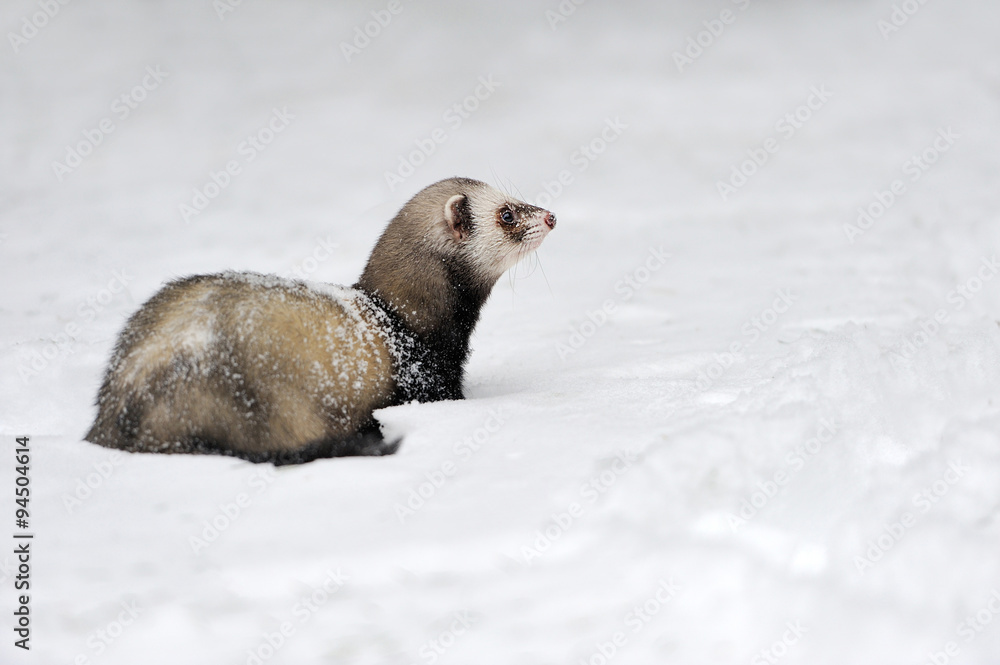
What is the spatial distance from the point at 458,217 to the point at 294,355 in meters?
0.99

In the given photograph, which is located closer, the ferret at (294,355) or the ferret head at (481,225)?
the ferret at (294,355)

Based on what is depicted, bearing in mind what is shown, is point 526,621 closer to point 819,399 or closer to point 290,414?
point 290,414

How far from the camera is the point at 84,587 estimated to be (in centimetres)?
235

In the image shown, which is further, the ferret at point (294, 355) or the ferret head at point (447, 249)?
the ferret head at point (447, 249)

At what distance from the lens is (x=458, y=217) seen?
3.69 m

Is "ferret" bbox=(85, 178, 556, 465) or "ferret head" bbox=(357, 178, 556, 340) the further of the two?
"ferret head" bbox=(357, 178, 556, 340)

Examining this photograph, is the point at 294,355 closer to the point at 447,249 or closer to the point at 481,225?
the point at 447,249

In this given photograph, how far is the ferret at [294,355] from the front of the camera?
2854 millimetres

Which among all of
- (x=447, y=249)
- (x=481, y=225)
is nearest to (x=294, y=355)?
(x=447, y=249)

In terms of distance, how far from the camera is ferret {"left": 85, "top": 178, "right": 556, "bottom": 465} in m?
2.85

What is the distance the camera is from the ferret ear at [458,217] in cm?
367

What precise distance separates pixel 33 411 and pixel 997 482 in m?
3.38

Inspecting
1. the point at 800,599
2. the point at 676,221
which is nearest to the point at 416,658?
the point at 800,599

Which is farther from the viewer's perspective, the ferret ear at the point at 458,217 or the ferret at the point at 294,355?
the ferret ear at the point at 458,217
